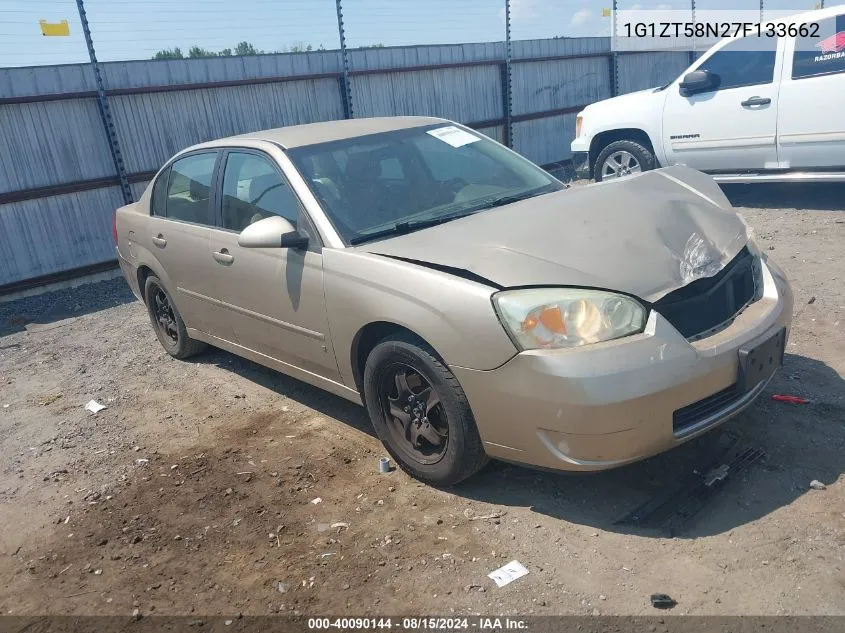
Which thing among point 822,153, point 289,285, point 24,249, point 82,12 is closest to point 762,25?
point 822,153

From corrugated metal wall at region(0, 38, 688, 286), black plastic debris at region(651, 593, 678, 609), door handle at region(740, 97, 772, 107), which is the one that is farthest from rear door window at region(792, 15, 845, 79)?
black plastic debris at region(651, 593, 678, 609)

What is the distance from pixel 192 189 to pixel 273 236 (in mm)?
1542

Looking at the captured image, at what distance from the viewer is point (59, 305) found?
26.9ft

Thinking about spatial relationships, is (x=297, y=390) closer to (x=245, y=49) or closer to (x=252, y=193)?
(x=252, y=193)

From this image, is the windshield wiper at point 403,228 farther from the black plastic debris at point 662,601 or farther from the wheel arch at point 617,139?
the wheel arch at point 617,139

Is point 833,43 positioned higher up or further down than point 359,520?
higher up

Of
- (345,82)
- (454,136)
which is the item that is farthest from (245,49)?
(454,136)

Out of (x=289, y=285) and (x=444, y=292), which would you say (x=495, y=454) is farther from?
(x=289, y=285)

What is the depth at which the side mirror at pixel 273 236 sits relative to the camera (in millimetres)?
3762

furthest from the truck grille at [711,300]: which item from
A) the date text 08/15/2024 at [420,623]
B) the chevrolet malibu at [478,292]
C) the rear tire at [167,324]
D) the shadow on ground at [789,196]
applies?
the shadow on ground at [789,196]

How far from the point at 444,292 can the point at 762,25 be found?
272 inches

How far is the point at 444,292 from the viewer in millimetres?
3119

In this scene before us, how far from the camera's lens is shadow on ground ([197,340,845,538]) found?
3.09m

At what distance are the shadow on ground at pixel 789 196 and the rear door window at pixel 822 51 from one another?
1.47 m
